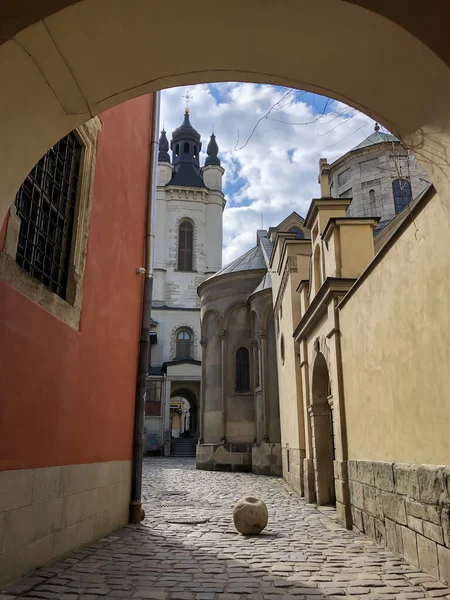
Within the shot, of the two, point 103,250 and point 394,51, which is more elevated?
point 103,250

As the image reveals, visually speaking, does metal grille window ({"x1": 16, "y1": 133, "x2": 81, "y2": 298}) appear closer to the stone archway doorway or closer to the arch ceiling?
the arch ceiling

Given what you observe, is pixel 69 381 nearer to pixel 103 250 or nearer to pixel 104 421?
pixel 104 421

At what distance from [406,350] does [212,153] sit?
52.8 metres

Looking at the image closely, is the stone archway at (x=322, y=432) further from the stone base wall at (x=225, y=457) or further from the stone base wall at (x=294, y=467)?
the stone base wall at (x=225, y=457)

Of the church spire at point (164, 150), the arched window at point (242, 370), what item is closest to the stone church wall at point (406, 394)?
the arched window at point (242, 370)

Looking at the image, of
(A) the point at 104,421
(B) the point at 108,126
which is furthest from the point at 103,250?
(A) the point at 104,421

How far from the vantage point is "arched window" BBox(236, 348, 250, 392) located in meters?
24.9

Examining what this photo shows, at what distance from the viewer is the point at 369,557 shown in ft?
20.8

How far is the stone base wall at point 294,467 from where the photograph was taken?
45.9ft

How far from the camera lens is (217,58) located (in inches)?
135

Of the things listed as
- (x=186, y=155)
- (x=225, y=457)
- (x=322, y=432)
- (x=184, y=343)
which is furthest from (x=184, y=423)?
(x=322, y=432)

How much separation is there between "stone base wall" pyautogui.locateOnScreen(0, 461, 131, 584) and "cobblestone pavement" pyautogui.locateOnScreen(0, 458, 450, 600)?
17 cm

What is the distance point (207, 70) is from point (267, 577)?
15.7 feet

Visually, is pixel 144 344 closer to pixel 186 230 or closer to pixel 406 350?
pixel 406 350
